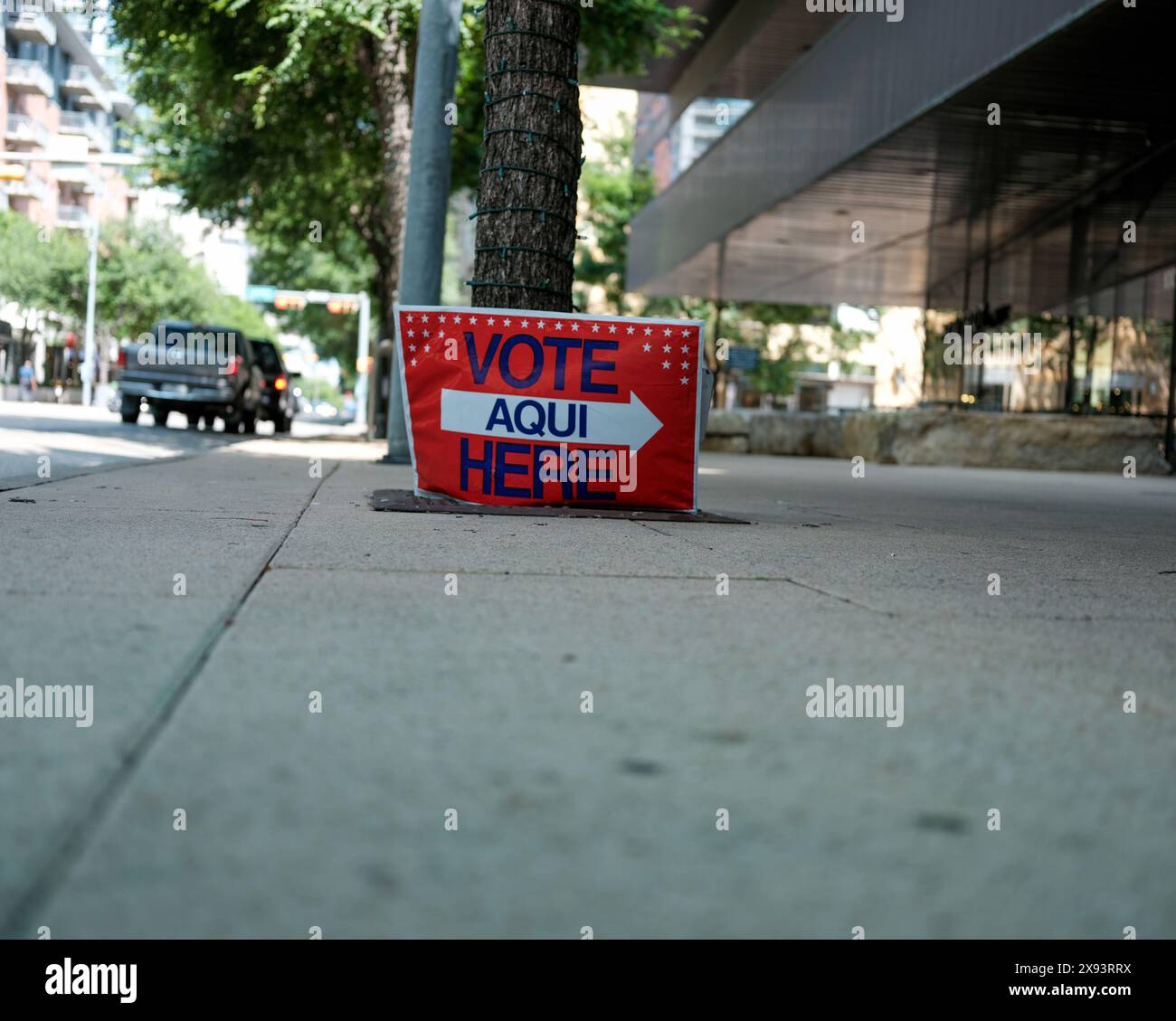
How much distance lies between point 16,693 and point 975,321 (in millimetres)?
24165

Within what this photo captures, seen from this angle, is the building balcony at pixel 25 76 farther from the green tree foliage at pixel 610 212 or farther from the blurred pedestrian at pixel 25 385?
the green tree foliage at pixel 610 212

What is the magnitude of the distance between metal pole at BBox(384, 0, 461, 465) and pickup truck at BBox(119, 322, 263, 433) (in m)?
12.5

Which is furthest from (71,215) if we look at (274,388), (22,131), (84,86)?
(274,388)

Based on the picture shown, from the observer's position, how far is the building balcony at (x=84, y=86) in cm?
7575

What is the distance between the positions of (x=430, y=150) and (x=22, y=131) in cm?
6233

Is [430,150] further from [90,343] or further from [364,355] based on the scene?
[90,343]

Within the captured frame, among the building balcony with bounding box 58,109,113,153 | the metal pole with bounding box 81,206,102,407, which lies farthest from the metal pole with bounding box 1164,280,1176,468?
the building balcony with bounding box 58,109,113,153

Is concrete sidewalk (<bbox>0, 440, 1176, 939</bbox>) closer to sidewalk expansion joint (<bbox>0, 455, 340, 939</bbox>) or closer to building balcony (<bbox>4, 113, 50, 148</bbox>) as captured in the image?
sidewalk expansion joint (<bbox>0, 455, 340, 939</bbox>)

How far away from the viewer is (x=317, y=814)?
191 cm

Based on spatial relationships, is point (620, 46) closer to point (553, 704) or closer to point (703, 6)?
point (703, 6)

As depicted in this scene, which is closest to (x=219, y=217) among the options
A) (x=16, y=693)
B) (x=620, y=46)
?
(x=620, y=46)

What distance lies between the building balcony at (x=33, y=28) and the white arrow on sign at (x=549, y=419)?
65.8 m

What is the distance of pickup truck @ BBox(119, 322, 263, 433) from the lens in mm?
24875

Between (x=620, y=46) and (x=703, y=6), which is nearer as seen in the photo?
(x=620, y=46)
